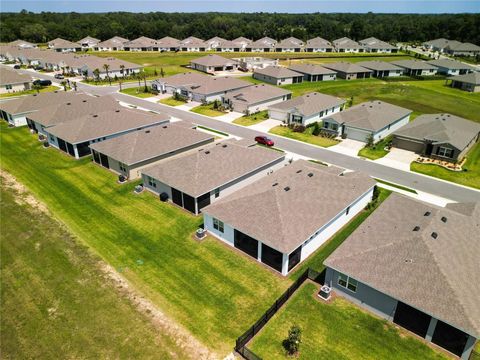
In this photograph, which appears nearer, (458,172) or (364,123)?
(458,172)

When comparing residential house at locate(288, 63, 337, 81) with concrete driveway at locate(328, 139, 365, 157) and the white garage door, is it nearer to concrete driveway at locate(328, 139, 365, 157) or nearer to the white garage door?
the white garage door

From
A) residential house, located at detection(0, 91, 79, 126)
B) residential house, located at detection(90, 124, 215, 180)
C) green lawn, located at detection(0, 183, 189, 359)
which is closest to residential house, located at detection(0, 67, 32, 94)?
residential house, located at detection(0, 91, 79, 126)

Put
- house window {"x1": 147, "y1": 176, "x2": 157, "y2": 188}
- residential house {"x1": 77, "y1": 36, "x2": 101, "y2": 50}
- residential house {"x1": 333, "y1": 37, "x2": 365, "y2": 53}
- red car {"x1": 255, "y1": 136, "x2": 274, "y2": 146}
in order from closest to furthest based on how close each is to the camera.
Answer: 1. house window {"x1": 147, "y1": 176, "x2": 157, "y2": 188}
2. red car {"x1": 255, "y1": 136, "x2": 274, "y2": 146}
3. residential house {"x1": 333, "y1": 37, "x2": 365, "y2": 53}
4. residential house {"x1": 77, "y1": 36, "x2": 101, "y2": 50}

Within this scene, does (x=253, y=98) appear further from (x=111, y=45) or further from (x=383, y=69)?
(x=111, y=45)

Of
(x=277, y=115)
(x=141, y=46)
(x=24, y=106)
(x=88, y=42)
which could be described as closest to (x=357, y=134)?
(x=277, y=115)

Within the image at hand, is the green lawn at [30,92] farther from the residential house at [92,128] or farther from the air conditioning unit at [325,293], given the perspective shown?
the air conditioning unit at [325,293]

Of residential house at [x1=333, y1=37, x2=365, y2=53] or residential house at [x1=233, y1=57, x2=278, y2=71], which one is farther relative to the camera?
residential house at [x1=333, y1=37, x2=365, y2=53]

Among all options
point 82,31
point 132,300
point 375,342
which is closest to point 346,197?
point 375,342
